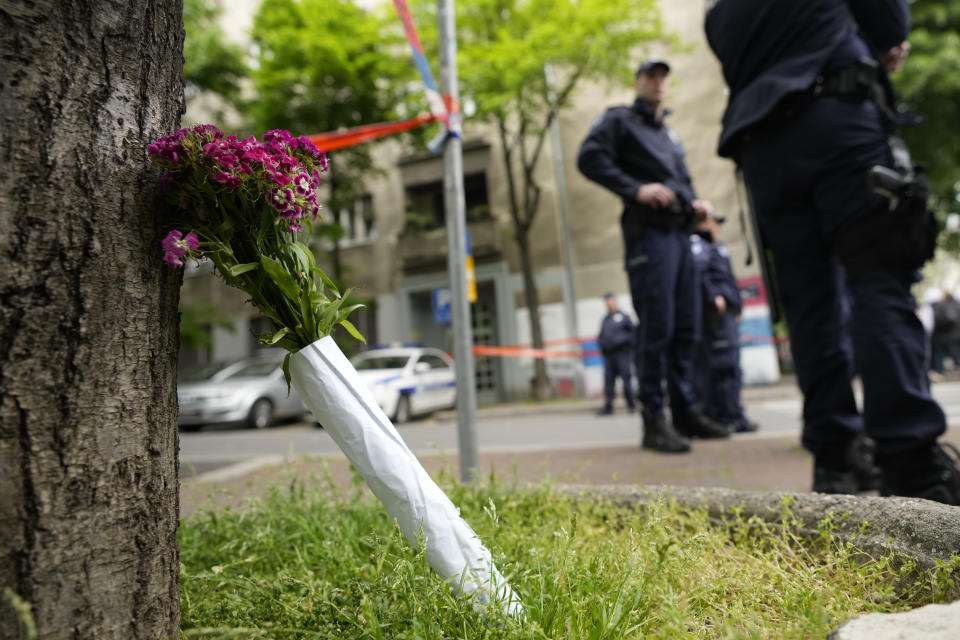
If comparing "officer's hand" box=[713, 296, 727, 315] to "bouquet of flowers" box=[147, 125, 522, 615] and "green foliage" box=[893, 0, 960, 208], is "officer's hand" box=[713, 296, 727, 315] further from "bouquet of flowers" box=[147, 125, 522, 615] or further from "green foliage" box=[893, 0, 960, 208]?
"green foliage" box=[893, 0, 960, 208]

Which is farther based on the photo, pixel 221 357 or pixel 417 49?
pixel 221 357

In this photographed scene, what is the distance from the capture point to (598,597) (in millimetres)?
1108

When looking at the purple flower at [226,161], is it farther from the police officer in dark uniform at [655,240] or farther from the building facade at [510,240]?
the building facade at [510,240]

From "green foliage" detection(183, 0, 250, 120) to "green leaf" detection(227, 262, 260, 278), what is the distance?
51.0 ft

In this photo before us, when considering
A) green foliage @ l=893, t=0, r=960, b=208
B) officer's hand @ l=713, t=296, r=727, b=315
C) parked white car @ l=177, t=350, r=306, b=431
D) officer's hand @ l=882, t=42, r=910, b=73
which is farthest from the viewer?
green foliage @ l=893, t=0, r=960, b=208

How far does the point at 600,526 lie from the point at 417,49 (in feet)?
8.09

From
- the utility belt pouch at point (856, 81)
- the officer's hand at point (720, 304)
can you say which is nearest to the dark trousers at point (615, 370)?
the officer's hand at point (720, 304)

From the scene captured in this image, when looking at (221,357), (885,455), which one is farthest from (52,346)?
(221,357)

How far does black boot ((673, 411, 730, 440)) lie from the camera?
451 cm

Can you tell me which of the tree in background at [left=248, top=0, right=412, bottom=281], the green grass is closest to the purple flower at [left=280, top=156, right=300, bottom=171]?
the green grass

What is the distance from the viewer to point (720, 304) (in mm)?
6629

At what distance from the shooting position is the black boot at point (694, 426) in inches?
178

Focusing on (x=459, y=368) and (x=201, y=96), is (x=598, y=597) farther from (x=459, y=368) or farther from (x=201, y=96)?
(x=201, y=96)

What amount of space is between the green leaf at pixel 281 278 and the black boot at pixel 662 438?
3.39 m
